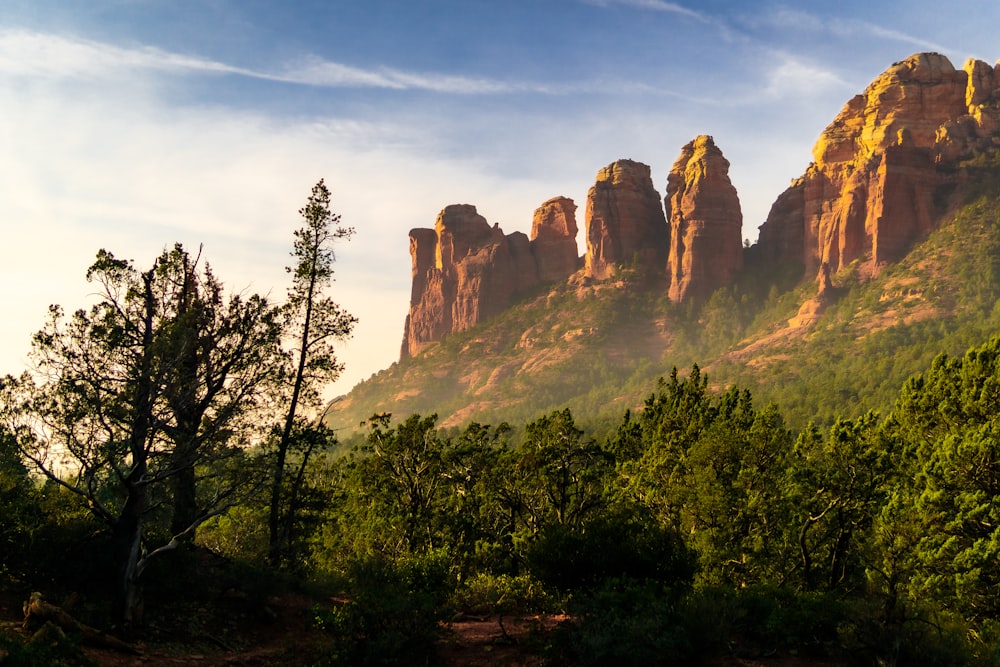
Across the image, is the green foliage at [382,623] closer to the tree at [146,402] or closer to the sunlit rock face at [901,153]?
the tree at [146,402]

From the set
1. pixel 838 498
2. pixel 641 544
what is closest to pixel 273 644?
pixel 641 544

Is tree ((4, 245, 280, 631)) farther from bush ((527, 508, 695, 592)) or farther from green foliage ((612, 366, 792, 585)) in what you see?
green foliage ((612, 366, 792, 585))

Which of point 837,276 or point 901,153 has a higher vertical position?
point 901,153

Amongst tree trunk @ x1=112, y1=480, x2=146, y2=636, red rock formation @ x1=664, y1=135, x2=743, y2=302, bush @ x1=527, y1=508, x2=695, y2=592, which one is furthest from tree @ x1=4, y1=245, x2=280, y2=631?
red rock formation @ x1=664, y1=135, x2=743, y2=302

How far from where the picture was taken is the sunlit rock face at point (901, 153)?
158000 mm

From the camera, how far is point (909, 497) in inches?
919

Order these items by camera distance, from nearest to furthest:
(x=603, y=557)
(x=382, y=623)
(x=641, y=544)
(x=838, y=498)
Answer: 1. (x=382, y=623)
2. (x=603, y=557)
3. (x=641, y=544)
4. (x=838, y=498)

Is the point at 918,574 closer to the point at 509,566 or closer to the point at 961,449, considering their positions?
the point at 961,449

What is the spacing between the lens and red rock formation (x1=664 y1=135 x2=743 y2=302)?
190000mm

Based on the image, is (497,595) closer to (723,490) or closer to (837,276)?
(723,490)

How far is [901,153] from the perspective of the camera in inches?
6186

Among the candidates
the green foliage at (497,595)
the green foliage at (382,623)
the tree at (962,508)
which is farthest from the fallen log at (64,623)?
the tree at (962,508)

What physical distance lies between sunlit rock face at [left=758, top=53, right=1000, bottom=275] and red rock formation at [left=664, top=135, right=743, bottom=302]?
2488cm

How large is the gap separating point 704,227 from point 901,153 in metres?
49.5
